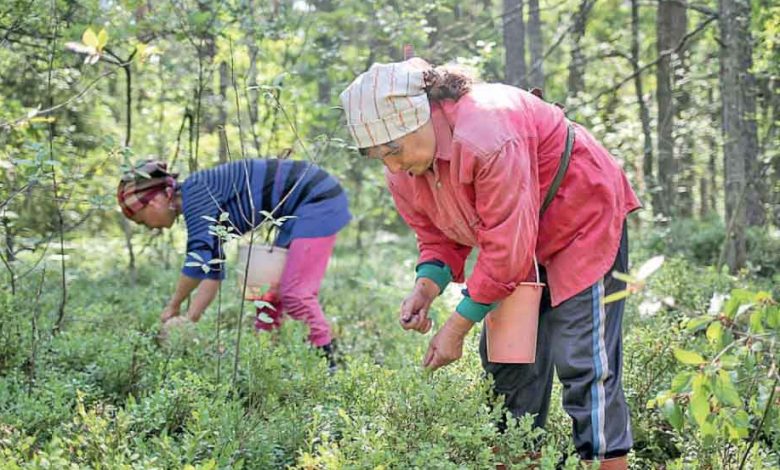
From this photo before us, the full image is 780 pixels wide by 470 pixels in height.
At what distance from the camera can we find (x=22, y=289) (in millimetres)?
5129

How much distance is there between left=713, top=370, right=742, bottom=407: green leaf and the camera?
6.17 ft

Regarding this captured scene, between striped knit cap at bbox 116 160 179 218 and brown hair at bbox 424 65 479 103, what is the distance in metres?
2.16

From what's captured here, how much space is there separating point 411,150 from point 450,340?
65 cm

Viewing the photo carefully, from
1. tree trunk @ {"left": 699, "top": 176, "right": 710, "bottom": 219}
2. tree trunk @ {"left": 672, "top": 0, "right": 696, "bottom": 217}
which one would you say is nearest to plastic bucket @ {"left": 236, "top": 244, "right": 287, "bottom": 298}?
tree trunk @ {"left": 672, "top": 0, "right": 696, "bottom": 217}

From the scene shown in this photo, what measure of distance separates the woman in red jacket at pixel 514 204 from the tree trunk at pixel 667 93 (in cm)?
537

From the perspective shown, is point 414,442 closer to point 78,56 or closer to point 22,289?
point 22,289

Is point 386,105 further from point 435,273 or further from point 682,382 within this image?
point 682,382

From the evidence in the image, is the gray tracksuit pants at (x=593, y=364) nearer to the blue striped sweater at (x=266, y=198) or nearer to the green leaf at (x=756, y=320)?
the green leaf at (x=756, y=320)

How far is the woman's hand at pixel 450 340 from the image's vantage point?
109 inches

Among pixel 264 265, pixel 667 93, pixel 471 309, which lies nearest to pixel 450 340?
pixel 471 309

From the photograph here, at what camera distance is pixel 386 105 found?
101 inches

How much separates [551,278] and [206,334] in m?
2.19

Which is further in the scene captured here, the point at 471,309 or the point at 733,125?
the point at 733,125

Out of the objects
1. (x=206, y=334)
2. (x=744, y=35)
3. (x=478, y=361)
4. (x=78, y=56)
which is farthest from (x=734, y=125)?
(x=78, y=56)
